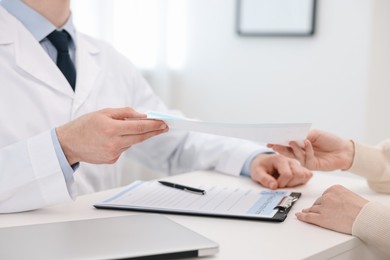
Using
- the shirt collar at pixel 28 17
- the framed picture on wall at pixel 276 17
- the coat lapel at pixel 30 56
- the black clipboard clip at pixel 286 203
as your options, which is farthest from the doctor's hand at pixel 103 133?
the framed picture on wall at pixel 276 17

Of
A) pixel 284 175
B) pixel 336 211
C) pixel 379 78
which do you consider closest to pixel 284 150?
pixel 284 175

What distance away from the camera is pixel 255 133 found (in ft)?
3.20

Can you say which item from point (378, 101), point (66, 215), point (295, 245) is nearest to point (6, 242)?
point (66, 215)

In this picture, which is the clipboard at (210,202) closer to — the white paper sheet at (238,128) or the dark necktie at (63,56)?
the white paper sheet at (238,128)

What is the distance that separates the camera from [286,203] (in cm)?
106

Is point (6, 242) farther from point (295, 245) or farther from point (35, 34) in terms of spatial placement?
point (35, 34)

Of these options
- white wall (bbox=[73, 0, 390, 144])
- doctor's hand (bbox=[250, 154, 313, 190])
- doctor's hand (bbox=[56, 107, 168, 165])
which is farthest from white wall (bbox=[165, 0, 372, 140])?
doctor's hand (bbox=[56, 107, 168, 165])

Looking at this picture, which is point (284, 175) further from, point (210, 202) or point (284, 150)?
point (210, 202)

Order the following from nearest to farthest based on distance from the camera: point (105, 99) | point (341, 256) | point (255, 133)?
point (341, 256) < point (255, 133) < point (105, 99)

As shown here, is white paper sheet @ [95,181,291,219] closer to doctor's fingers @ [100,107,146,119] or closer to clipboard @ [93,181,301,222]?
clipboard @ [93,181,301,222]

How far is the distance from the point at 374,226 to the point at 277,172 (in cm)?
43

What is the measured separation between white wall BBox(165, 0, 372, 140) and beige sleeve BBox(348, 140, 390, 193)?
1.14 metres

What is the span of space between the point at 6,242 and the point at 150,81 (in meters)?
2.09

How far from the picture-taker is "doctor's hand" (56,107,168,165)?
37.3 inches
